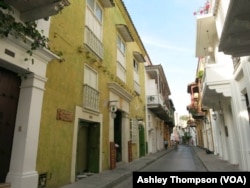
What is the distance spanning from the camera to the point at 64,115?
7.84 m

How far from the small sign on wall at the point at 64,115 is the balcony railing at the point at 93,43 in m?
3.35

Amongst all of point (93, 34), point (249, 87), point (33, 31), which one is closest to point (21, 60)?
point (33, 31)

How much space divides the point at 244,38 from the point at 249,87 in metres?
2.83

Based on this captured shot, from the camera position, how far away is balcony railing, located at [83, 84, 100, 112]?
9434 mm

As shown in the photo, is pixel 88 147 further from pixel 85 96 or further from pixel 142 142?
pixel 142 142

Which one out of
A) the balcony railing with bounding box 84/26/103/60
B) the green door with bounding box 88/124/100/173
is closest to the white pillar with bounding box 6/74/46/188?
the balcony railing with bounding box 84/26/103/60

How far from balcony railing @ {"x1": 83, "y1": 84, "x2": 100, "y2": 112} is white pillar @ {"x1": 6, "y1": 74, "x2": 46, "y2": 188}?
2.84 m

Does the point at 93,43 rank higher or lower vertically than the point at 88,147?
higher

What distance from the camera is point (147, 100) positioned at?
22922 mm

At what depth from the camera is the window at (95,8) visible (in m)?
11.2

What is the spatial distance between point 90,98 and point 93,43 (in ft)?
8.75

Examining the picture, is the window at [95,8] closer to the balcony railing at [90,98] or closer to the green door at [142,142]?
the balcony railing at [90,98]

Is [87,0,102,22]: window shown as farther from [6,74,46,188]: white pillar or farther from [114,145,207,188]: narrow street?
[114,145,207,188]: narrow street

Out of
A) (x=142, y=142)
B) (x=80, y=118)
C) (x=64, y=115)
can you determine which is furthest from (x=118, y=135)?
(x=64, y=115)
